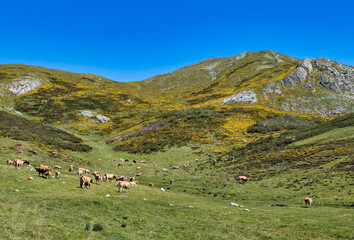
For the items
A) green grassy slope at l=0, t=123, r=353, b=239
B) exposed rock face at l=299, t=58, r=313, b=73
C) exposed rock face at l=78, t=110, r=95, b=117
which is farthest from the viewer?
exposed rock face at l=299, t=58, r=313, b=73

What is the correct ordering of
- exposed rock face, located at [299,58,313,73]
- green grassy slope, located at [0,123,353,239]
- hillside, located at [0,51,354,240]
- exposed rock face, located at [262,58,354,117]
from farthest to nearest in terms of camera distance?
exposed rock face, located at [299,58,313,73], exposed rock face, located at [262,58,354,117], hillside, located at [0,51,354,240], green grassy slope, located at [0,123,353,239]

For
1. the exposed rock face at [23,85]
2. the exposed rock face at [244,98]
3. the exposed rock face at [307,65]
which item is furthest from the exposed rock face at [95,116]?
the exposed rock face at [307,65]

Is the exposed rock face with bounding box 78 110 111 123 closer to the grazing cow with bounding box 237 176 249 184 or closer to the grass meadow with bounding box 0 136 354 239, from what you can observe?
the grass meadow with bounding box 0 136 354 239

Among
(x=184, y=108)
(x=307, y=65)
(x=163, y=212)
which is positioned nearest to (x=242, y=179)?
(x=163, y=212)

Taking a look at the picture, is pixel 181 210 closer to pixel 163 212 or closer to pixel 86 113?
pixel 163 212

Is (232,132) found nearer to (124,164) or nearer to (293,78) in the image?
(124,164)

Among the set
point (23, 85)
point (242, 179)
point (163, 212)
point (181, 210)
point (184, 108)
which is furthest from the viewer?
point (23, 85)

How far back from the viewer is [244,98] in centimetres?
11450

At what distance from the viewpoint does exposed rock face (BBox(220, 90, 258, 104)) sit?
4405 inches

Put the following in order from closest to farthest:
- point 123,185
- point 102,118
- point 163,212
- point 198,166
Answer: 1. point 163,212
2. point 123,185
3. point 198,166
4. point 102,118

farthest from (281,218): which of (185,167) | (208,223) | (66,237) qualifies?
(185,167)

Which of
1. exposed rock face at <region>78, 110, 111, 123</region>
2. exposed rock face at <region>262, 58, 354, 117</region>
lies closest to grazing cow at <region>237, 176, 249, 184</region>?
exposed rock face at <region>262, 58, 354, 117</region>

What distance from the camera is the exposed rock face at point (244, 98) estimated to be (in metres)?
112

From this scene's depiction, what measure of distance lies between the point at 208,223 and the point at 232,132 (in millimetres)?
61041
